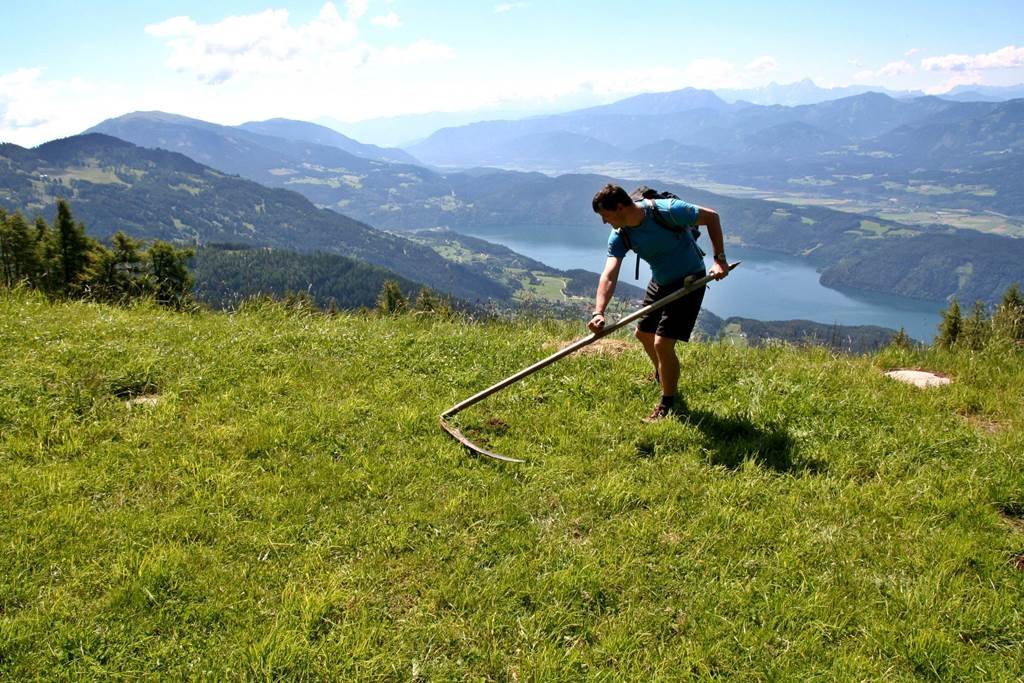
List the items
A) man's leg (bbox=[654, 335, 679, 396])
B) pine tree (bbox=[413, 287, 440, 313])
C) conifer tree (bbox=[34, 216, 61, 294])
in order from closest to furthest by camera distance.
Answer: man's leg (bbox=[654, 335, 679, 396]) < pine tree (bbox=[413, 287, 440, 313]) < conifer tree (bbox=[34, 216, 61, 294])

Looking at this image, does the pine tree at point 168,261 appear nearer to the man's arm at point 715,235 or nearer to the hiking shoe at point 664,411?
the hiking shoe at point 664,411

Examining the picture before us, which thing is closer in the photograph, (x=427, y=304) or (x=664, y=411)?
(x=664, y=411)

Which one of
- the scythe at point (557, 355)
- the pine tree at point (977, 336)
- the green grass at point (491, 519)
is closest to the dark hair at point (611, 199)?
the scythe at point (557, 355)

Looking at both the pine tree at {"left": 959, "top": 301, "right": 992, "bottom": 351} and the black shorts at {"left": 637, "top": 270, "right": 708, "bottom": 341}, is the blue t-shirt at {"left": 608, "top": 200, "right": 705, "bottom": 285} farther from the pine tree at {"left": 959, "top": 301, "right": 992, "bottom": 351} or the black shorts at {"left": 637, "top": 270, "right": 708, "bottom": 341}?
the pine tree at {"left": 959, "top": 301, "right": 992, "bottom": 351}

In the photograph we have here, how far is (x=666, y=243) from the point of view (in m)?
6.46

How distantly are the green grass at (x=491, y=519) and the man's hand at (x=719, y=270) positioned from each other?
1596 mm

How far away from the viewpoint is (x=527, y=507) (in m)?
5.07

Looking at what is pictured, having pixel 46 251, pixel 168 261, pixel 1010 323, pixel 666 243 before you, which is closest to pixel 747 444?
pixel 666 243

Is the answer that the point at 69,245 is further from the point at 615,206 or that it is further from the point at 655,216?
the point at 655,216

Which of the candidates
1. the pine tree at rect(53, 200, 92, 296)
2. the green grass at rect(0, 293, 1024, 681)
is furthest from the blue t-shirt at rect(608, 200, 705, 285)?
the pine tree at rect(53, 200, 92, 296)

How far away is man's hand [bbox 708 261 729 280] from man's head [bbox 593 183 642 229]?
1012 mm

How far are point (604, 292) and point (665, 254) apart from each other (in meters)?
0.96

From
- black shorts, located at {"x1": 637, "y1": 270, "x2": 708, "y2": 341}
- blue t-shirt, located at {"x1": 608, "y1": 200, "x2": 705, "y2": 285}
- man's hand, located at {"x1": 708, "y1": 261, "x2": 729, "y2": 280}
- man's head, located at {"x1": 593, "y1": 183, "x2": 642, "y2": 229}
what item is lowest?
black shorts, located at {"x1": 637, "y1": 270, "x2": 708, "y2": 341}

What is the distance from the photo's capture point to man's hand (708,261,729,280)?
619 centimetres
